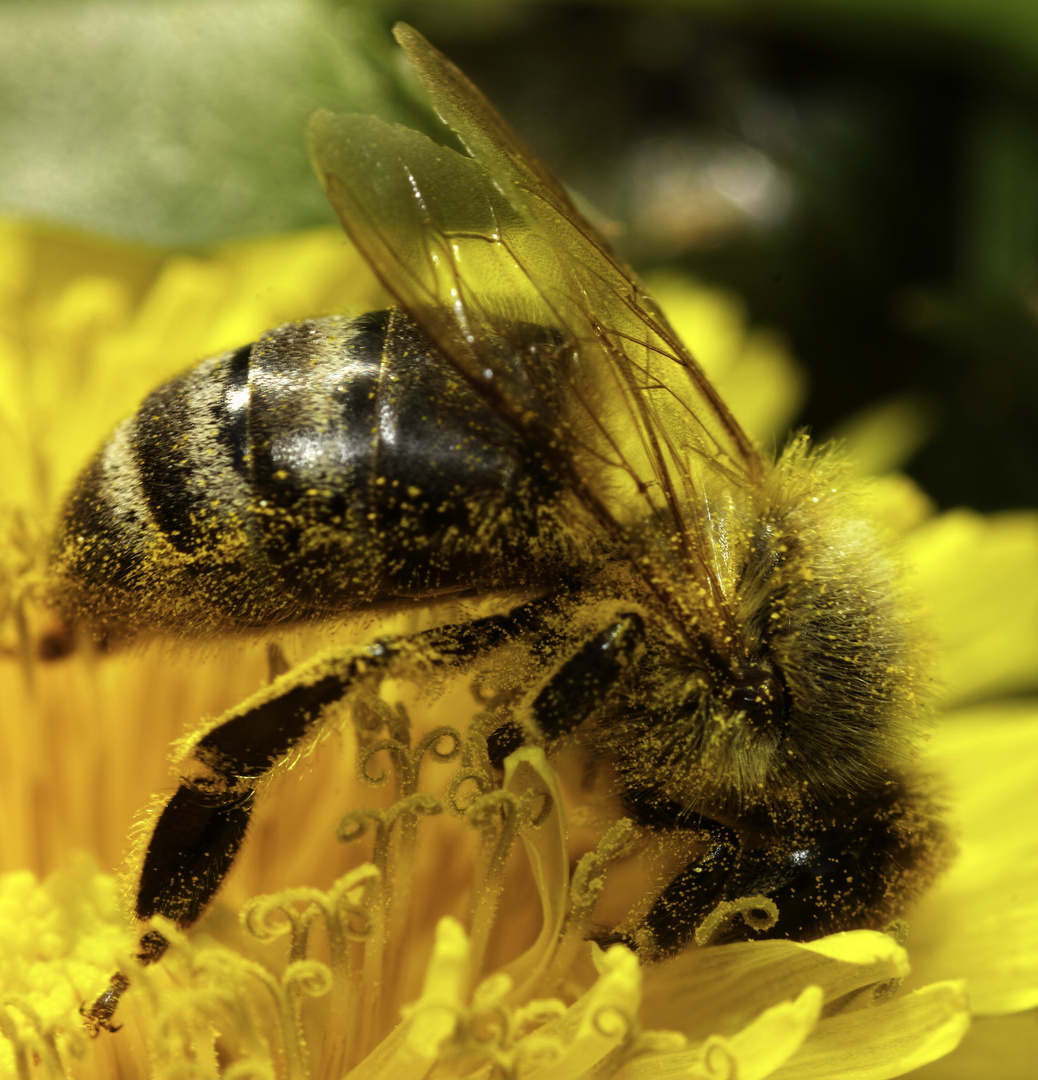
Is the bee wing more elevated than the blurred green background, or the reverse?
the blurred green background

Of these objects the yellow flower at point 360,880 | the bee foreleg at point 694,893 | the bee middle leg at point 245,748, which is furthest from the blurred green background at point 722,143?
the bee foreleg at point 694,893

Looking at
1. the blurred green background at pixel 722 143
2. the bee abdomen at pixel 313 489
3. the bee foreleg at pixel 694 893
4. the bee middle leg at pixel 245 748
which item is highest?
the blurred green background at pixel 722 143

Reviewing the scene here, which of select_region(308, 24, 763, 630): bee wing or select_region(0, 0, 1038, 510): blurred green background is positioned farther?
select_region(0, 0, 1038, 510): blurred green background

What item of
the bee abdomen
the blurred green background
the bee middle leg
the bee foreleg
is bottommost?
the bee foreleg

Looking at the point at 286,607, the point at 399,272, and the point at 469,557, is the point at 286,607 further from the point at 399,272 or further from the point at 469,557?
the point at 399,272

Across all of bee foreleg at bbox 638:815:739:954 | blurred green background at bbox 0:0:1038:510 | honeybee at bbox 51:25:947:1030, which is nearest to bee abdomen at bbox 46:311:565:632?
honeybee at bbox 51:25:947:1030

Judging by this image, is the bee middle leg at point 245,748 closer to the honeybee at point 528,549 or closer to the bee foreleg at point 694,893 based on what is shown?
the honeybee at point 528,549

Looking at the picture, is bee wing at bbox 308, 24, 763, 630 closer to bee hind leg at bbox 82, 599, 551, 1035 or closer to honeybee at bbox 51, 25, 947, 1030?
honeybee at bbox 51, 25, 947, 1030
